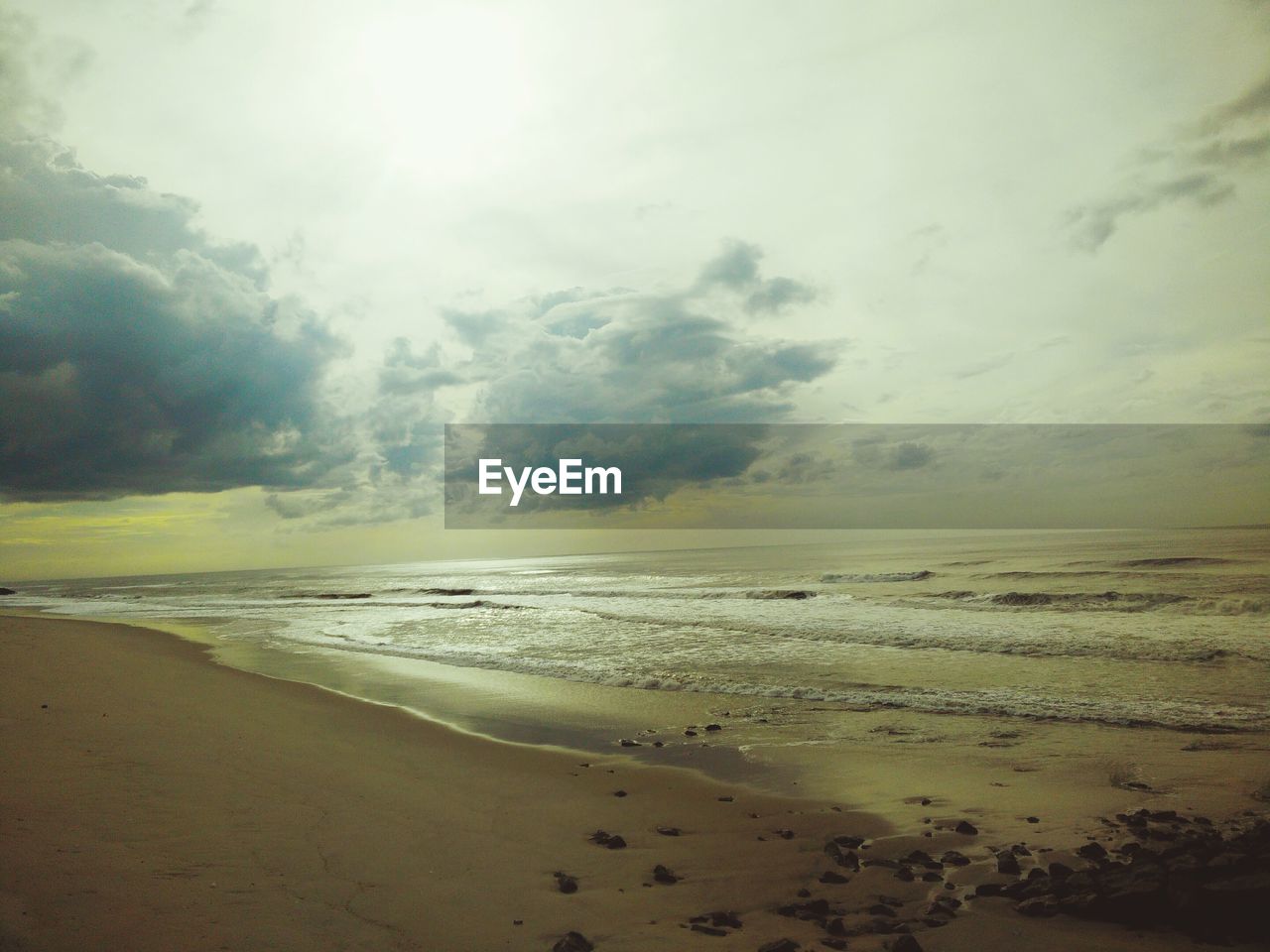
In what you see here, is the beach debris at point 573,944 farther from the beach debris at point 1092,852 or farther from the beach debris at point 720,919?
the beach debris at point 1092,852

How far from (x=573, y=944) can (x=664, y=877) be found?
1.38 meters

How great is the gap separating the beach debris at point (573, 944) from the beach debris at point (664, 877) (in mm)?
1161

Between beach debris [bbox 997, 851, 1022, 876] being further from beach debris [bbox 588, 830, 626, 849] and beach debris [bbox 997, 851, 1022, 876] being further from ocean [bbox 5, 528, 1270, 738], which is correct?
ocean [bbox 5, 528, 1270, 738]

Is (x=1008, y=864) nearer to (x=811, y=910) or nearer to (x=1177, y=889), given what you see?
(x=1177, y=889)

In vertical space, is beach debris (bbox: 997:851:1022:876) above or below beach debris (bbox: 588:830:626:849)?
above

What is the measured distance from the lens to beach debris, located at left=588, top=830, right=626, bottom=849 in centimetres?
634

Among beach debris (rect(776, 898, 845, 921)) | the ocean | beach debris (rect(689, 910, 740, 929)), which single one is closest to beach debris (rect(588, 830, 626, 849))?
beach debris (rect(689, 910, 740, 929))

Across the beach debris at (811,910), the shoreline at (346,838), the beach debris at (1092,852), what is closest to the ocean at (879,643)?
the shoreline at (346,838)

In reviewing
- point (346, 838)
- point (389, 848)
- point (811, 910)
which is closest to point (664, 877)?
point (811, 910)

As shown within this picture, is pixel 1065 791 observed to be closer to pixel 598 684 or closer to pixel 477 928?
pixel 477 928

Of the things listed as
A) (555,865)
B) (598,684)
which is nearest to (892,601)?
(598,684)

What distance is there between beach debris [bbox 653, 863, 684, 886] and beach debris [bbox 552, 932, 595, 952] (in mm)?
1161

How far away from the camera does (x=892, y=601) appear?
31.7 m

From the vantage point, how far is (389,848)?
6055mm
